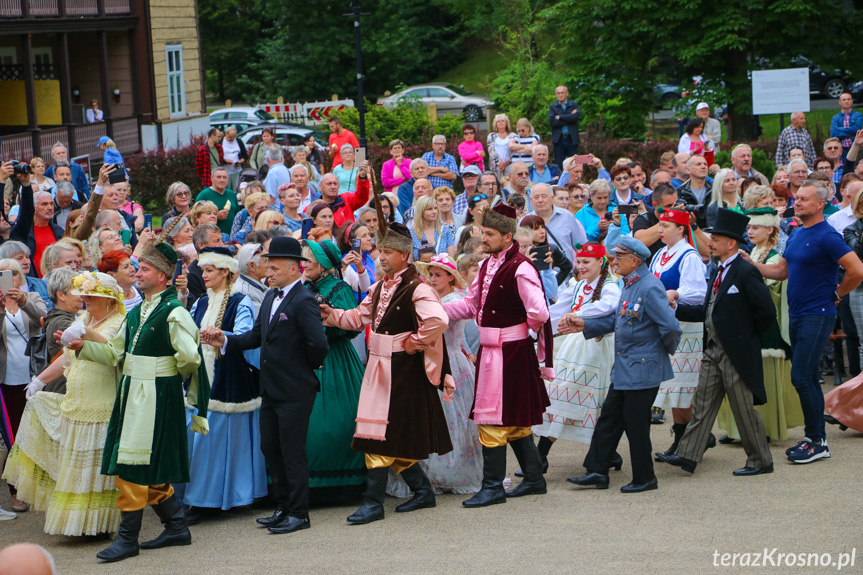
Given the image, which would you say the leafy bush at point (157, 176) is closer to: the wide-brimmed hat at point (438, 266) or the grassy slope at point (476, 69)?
the wide-brimmed hat at point (438, 266)

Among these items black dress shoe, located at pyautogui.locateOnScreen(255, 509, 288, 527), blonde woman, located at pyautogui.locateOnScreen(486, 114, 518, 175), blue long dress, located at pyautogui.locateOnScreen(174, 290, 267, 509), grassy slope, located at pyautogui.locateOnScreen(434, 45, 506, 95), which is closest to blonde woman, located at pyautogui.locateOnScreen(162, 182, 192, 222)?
blue long dress, located at pyautogui.locateOnScreen(174, 290, 267, 509)

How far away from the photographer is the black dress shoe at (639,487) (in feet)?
22.5

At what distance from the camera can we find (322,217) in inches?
358

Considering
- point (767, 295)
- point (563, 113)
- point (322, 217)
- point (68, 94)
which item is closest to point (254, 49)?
point (68, 94)

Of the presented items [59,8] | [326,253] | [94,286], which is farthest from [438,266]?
[59,8]

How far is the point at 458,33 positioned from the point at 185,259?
44.0m

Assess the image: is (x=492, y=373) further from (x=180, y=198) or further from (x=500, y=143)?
(x=500, y=143)

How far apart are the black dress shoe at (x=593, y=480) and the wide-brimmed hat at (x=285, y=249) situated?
2495 millimetres

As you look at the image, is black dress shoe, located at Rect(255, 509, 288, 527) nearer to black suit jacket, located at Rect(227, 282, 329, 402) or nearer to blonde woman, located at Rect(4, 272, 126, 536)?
black suit jacket, located at Rect(227, 282, 329, 402)

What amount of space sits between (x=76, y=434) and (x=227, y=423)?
98cm

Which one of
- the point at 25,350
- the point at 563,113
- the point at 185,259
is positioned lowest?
the point at 25,350

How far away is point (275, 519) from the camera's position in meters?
6.47

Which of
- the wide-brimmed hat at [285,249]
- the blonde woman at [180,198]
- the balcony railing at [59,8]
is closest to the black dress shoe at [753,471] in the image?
the wide-brimmed hat at [285,249]

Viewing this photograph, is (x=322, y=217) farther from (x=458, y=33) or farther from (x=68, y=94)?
(x=458, y=33)
